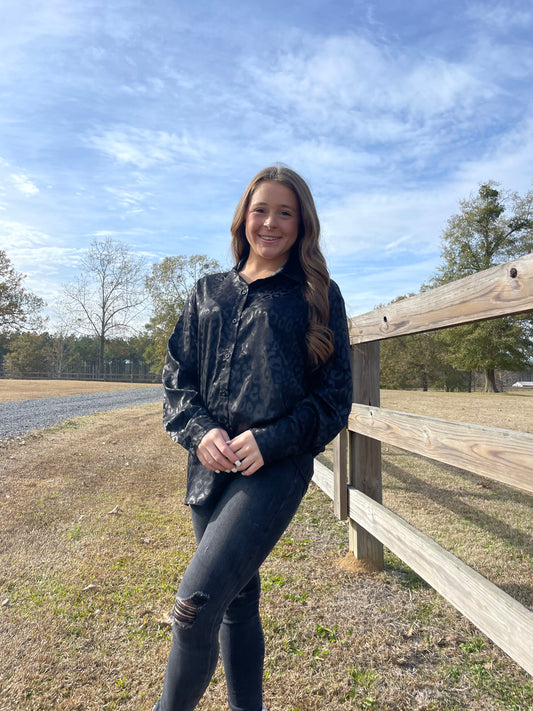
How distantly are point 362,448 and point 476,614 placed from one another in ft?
5.29

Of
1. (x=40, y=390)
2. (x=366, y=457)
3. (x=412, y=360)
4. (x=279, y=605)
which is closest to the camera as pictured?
(x=279, y=605)

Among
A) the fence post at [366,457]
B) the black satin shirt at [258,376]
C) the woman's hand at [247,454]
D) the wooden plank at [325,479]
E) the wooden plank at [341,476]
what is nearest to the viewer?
the woman's hand at [247,454]

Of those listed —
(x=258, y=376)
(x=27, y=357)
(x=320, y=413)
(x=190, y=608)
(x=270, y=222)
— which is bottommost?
(x=190, y=608)

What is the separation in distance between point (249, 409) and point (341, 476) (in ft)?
7.43

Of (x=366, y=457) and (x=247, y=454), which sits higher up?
(x=247, y=454)

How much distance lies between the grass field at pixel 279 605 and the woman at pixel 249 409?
2.25 feet

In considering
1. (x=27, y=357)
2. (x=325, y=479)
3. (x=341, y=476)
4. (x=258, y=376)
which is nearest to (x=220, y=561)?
(x=258, y=376)

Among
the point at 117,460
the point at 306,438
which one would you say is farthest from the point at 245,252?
the point at 117,460

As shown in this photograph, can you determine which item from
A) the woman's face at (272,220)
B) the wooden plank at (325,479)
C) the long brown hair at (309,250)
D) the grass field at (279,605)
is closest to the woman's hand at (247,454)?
the long brown hair at (309,250)

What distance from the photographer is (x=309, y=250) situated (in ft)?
6.47

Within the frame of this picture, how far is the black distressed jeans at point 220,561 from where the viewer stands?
1499mm

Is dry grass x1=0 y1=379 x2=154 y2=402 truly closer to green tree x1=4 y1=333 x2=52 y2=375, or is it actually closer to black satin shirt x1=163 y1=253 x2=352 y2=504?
black satin shirt x1=163 y1=253 x2=352 y2=504

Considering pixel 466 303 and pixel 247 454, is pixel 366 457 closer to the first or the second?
pixel 466 303

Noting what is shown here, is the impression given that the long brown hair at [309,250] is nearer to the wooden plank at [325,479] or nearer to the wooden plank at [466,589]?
the wooden plank at [466,589]
